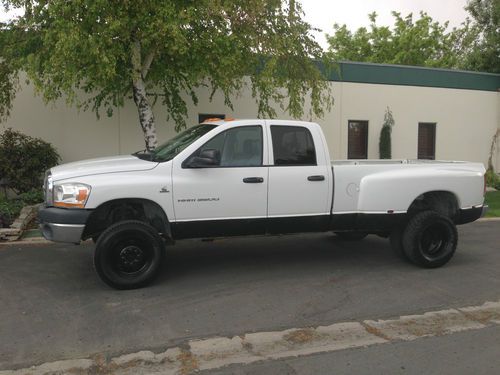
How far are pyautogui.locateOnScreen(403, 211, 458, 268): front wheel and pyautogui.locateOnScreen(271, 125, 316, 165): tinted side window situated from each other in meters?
1.66

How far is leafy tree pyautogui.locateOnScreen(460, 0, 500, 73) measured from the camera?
779 inches

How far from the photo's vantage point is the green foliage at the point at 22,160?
10.5 metres

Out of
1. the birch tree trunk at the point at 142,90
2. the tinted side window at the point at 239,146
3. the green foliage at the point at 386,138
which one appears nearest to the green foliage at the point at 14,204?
the birch tree trunk at the point at 142,90

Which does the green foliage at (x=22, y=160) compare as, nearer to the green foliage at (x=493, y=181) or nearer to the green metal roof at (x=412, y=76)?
the green metal roof at (x=412, y=76)

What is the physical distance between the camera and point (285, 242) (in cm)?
808

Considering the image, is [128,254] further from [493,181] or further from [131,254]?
[493,181]

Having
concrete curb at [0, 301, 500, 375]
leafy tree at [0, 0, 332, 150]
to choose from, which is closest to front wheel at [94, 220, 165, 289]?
concrete curb at [0, 301, 500, 375]

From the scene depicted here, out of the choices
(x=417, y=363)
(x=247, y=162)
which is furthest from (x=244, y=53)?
(x=417, y=363)

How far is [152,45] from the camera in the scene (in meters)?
8.88

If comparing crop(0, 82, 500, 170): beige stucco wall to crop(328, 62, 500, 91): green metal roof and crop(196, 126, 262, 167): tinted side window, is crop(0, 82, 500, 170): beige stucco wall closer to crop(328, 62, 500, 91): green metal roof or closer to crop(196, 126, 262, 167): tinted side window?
crop(328, 62, 500, 91): green metal roof

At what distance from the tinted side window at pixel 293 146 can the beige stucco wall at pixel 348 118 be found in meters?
7.63

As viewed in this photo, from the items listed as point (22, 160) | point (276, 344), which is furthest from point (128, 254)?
point (22, 160)

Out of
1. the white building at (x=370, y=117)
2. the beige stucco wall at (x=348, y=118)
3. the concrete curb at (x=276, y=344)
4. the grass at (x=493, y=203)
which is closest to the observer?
the concrete curb at (x=276, y=344)

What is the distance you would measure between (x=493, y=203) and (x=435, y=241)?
7422 millimetres
